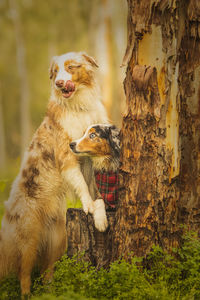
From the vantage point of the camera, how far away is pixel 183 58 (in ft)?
10.7

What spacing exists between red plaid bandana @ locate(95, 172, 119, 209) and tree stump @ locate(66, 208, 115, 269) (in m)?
0.18

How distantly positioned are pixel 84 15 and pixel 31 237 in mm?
13729

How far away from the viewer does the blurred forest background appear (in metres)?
10.5

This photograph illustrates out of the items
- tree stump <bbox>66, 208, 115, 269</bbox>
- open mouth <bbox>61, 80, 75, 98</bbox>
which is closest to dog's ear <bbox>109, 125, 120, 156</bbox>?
open mouth <bbox>61, 80, 75, 98</bbox>

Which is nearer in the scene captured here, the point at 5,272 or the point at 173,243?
the point at 173,243

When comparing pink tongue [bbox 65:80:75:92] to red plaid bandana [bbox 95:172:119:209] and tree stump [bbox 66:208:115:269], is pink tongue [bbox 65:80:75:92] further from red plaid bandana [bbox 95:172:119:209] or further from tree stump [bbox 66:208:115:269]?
tree stump [bbox 66:208:115:269]

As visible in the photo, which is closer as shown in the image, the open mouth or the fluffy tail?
the open mouth

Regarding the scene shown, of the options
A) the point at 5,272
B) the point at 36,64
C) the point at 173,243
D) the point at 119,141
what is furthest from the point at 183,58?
the point at 36,64

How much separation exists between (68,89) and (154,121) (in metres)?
1.11

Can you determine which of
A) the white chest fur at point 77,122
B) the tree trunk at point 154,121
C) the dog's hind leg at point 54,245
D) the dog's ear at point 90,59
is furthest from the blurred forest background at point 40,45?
the tree trunk at point 154,121

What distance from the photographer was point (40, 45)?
1953 centimetres

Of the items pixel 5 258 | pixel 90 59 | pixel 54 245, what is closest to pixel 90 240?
pixel 54 245

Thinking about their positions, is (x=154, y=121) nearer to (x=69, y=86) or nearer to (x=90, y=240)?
(x=69, y=86)

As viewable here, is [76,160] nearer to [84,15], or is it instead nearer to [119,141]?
[119,141]
